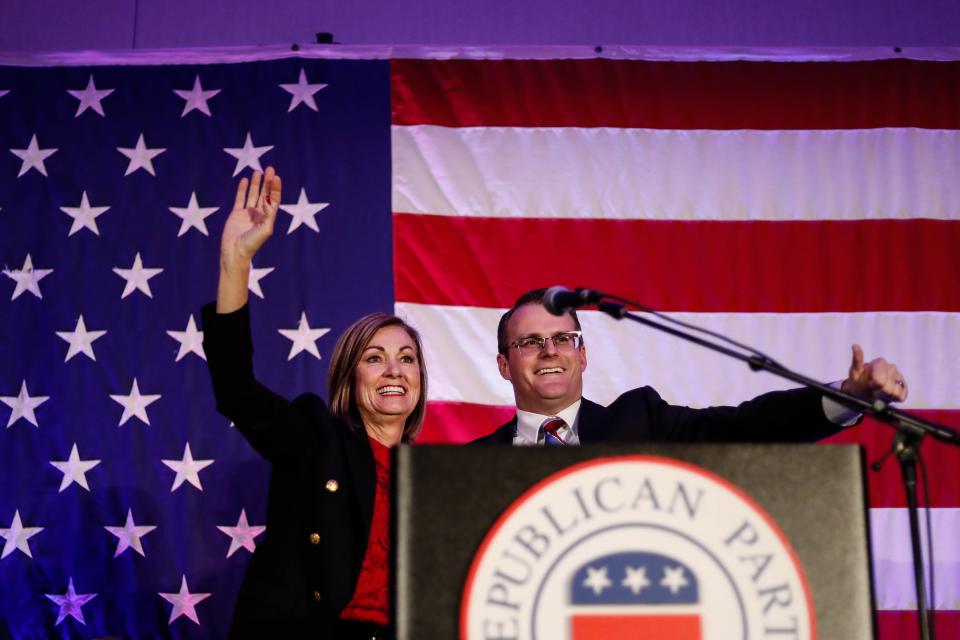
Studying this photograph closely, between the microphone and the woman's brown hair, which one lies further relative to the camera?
the woman's brown hair

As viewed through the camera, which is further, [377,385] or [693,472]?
[377,385]

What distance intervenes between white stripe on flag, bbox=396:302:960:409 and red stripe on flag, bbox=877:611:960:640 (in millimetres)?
607

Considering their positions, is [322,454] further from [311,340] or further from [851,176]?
[851,176]

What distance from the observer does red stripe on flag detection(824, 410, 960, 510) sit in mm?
2969

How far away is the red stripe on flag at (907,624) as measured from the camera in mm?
2900

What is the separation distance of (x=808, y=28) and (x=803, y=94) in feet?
0.93

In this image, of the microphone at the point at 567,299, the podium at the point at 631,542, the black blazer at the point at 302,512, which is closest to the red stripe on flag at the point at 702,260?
the black blazer at the point at 302,512

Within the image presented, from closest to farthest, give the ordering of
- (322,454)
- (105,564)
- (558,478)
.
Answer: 1. (558,478)
2. (322,454)
3. (105,564)

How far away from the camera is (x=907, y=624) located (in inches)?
114

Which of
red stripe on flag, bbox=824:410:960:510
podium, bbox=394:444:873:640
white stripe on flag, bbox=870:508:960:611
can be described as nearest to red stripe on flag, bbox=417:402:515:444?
red stripe on flag, bbox=824:410:960:510

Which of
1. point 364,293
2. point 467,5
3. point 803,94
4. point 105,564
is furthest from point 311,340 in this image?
point 803,94

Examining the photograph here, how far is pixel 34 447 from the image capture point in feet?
9.82

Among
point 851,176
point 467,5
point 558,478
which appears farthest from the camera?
point 467,5

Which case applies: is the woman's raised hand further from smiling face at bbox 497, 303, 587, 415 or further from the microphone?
smiling face at bbox 497, 303, 587, 415
